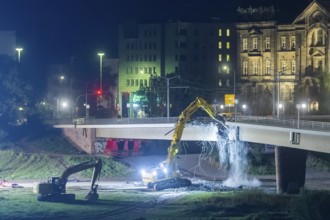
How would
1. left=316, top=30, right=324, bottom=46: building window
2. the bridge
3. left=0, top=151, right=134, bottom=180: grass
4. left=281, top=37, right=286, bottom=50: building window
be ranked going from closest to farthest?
the bridge → left=0, top=151, right=134, bottom=180: grass → left=316, top=30, right=324, bottom=46: building window → left=281, top=37, right=286, bottom=50: building window

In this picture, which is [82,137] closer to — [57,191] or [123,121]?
[123,121]

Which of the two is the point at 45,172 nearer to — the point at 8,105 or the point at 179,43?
the point at 8,105

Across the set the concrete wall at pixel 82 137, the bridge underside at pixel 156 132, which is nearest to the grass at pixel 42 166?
the bridge underside at pixel 156 132

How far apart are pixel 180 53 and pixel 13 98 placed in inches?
1876

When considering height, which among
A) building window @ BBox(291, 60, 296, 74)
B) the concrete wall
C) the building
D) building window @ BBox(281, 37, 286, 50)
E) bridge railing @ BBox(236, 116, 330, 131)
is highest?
the building

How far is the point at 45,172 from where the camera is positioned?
107 m

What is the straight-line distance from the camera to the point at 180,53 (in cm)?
17662

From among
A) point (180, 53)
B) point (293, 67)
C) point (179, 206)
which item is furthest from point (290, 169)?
point (180, 53)

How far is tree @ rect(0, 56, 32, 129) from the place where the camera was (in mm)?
137250

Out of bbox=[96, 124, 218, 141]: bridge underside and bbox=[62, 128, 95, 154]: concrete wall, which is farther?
bbox=[62, 128, 95, 154]: concrete wall

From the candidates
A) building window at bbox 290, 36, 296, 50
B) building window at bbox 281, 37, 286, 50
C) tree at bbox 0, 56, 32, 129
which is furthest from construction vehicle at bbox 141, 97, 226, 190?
building window at bbox 281, 37, 286, 50

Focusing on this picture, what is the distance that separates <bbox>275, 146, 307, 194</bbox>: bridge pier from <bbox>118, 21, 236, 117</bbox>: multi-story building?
287ft

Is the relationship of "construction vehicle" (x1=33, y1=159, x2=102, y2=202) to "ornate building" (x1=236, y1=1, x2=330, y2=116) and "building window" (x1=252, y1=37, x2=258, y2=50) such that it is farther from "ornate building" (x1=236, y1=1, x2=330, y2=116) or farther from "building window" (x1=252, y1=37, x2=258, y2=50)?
"building window" (x1=252, y1=37, x2=258, y2=50)

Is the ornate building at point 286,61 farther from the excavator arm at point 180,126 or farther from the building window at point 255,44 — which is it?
the excavator arm at point 180,126
